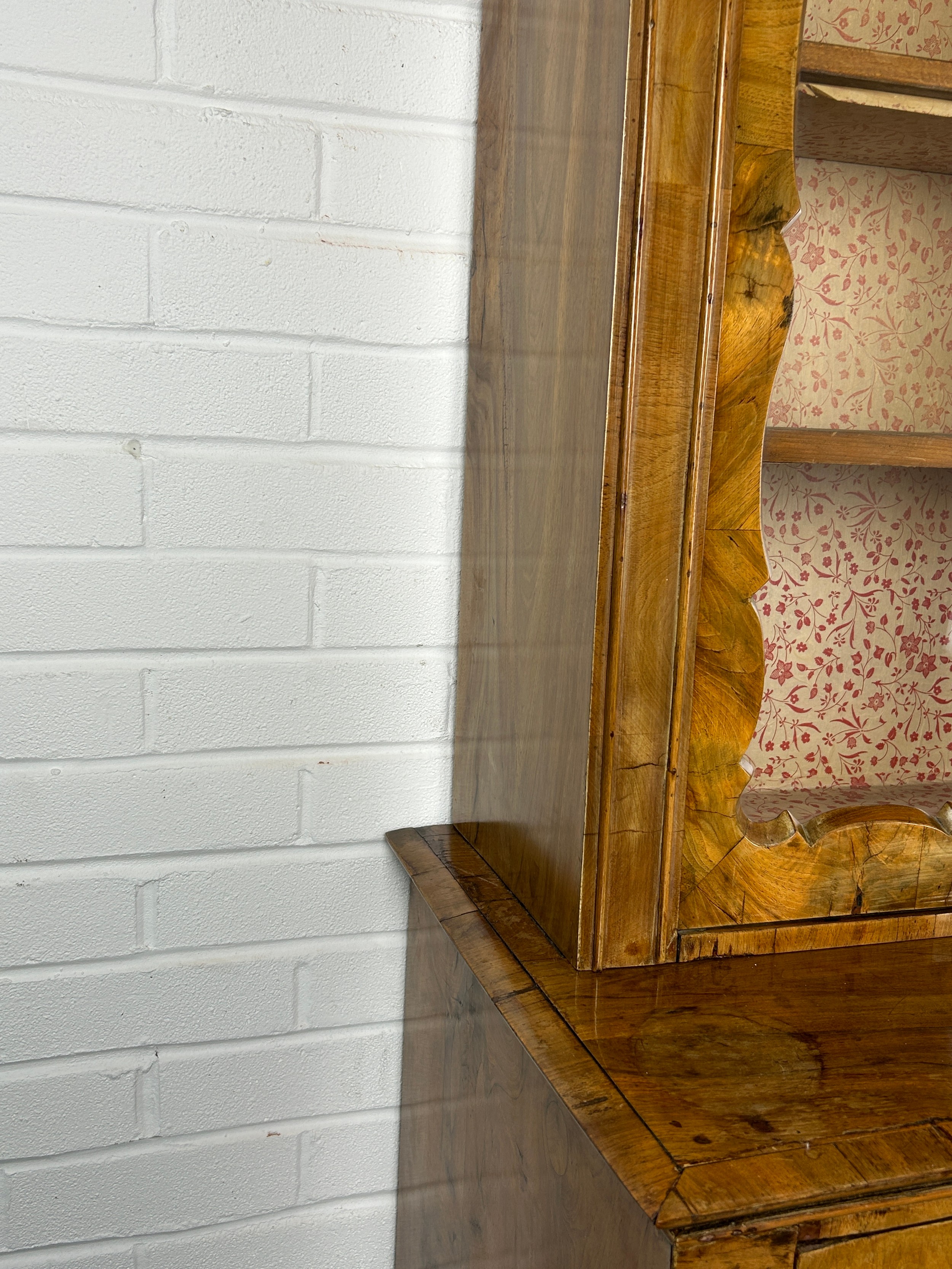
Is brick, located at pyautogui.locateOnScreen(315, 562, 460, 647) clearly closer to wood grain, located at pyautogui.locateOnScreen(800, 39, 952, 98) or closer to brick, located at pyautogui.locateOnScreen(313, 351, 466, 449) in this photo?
brick, located at pyautogui.locateOnScreen(313, 351, 466, 449)

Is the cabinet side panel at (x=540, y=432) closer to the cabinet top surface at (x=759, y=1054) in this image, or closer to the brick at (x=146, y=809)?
the cabinet top surface at (x=759, y=1054)

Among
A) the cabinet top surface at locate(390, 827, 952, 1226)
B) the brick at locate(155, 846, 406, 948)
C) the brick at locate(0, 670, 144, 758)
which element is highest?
the brick at locate(0, 670, 144, 758)

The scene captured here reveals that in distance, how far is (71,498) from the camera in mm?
1037

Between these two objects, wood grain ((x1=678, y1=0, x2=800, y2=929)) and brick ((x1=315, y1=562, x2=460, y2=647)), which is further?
brick ((x1=315, y1=562, x2=460, y2=647))

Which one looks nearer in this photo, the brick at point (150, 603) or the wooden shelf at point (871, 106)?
the wooden shelf at point (871, 106)

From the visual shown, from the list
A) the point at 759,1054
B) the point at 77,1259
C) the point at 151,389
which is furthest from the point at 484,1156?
the point at 151,389

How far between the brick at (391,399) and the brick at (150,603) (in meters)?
0.15

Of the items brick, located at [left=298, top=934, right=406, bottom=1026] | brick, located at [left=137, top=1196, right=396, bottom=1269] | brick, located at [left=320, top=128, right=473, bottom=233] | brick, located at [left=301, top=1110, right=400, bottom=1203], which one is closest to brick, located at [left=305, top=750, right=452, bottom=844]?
brick, located at [left=298, top=934, right=406, bottom=1026]

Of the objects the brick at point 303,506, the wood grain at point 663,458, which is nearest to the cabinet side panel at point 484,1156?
the wood grain at point 663,458

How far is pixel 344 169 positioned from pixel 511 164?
0.56ft

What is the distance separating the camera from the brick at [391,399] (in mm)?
1094

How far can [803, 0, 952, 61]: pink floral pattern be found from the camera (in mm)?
841

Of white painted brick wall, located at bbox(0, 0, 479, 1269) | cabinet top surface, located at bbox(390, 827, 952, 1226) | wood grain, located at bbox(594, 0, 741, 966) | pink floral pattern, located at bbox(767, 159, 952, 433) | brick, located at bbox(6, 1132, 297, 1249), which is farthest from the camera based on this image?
brick, located at bbox(6, 1132, 297, 1249)

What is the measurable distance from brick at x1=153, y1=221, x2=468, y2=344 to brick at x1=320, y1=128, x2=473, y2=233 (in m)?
0.03
